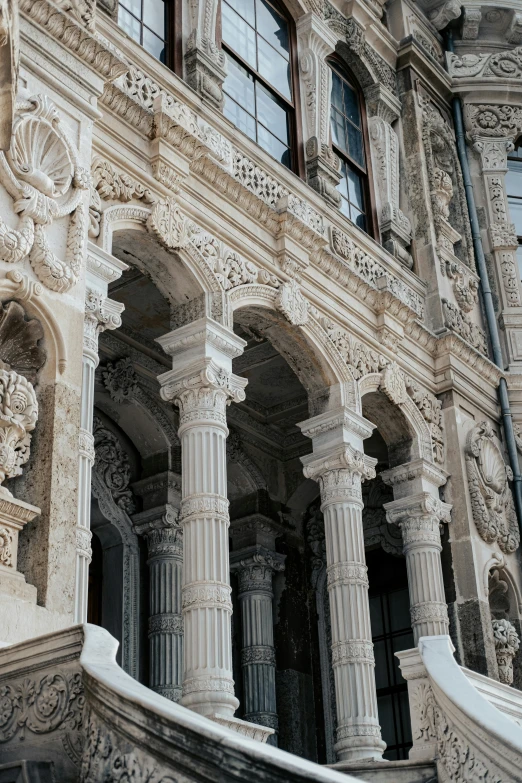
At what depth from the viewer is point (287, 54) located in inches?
446

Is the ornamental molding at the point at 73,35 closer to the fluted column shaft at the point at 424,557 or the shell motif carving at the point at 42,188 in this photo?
the shell motif carving at the point at 42,188

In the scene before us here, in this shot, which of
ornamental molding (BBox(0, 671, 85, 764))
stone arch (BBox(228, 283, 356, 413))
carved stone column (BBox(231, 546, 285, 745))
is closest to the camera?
ornamental molding (BBox(0, 671, 85, 764))

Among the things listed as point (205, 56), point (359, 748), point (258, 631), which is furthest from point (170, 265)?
point (258, 631)

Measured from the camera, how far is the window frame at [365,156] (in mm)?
11719

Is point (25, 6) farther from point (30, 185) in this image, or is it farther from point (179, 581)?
point (179, 581)

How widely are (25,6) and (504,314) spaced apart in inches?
285

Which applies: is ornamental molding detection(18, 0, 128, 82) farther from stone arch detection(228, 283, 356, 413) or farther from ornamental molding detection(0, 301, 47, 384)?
stone arch detection(228, 283, 356, 413)

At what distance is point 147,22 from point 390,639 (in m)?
6.85

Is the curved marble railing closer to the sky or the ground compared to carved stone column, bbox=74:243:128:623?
closer to the ground

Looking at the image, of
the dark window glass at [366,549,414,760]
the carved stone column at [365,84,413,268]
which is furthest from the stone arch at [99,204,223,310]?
the dark window glass at [366,549,414,760]

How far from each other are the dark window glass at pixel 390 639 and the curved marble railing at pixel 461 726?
5.74m

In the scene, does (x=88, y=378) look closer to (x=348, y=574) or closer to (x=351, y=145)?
(x=348, y=574)

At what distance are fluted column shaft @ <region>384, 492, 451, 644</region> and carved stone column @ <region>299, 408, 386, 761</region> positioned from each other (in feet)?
2.69

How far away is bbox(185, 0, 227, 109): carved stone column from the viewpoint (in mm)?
9508
